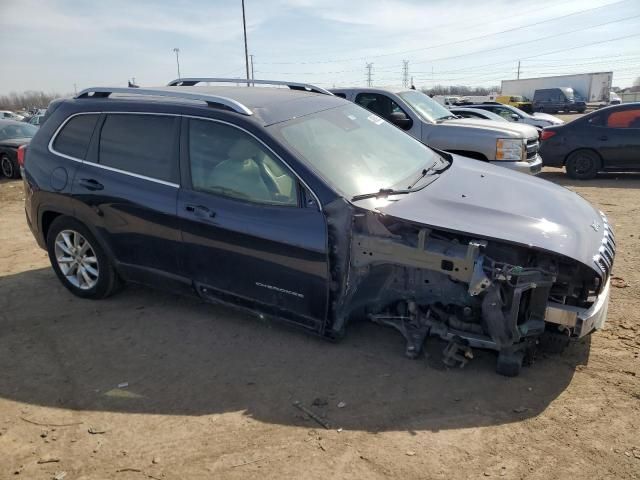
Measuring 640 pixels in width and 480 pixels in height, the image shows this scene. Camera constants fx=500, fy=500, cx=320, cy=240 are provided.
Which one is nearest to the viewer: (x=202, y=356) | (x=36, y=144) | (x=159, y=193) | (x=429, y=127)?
(x=202, y=356)

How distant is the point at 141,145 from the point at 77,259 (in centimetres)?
132

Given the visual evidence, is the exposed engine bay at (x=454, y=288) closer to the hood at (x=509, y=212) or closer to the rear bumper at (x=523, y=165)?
the hood at (x=509, y=212)

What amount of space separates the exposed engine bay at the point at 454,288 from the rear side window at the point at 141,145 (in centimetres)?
151

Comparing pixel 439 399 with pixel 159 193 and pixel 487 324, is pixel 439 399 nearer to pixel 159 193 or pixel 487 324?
pixel 487 324

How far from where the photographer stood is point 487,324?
323 centimetres

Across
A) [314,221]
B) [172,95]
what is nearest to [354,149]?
[314,221]

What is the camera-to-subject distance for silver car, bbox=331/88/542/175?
25.0 feet

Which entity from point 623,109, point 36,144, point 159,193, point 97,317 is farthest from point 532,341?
point 623,109

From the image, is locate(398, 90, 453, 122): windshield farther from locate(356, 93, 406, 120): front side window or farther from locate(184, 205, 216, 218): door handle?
locate(184, 205, 216, 218): door handle

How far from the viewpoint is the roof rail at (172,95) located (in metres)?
3.72

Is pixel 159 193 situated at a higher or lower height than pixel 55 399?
higher

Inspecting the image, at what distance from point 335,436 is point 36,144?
3841 mm

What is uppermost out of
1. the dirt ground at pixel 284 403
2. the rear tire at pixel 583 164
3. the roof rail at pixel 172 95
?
the roof rail at pixel 172 95

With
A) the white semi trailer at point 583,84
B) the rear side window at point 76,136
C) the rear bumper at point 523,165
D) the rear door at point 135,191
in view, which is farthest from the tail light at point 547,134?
the white semi trailer at point 583,84
